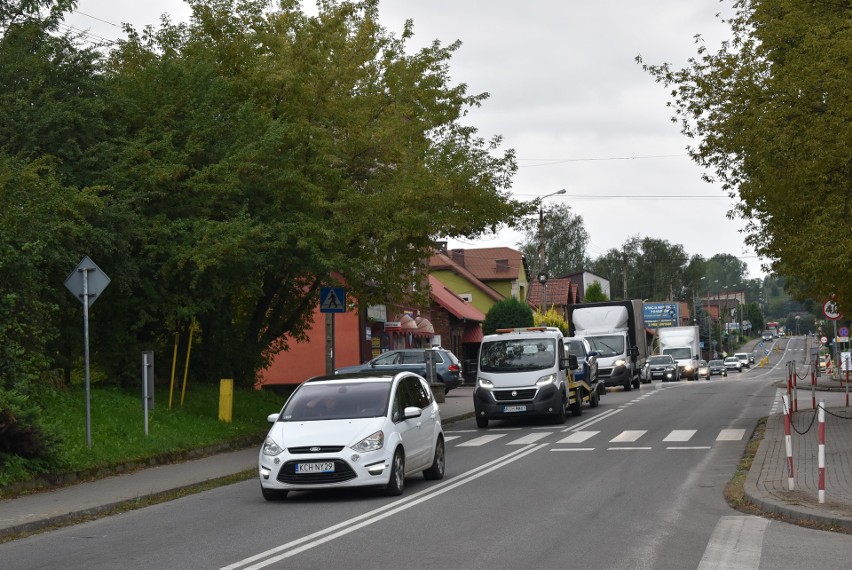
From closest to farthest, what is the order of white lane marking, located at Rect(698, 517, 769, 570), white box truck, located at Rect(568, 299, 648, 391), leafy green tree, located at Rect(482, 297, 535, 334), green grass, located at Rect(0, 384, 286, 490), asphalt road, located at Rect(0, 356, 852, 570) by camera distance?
white lane marking, located at Rect(698, 517, 769, 570) < asphalt road, located at Rect(0, 356, 852, 570) < green grass, located at Rect(0, 384, 286, 490) < white box truck, located at Rect(568, 299, 648, 391) < leafy green tree, located at Rect(482, 297, 535, 334)

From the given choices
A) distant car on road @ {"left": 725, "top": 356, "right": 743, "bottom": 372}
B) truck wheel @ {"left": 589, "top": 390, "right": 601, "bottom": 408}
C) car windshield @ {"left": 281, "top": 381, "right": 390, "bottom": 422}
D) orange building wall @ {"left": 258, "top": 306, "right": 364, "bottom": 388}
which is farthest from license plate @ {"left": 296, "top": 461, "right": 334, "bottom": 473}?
distant car on road @ {"left": 725, "top": 356, "right": 743, "bottom": 372}

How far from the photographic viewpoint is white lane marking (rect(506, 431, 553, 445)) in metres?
22.1

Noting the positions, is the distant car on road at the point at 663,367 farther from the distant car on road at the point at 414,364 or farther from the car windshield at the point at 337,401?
the car windshield at the point at 337,401

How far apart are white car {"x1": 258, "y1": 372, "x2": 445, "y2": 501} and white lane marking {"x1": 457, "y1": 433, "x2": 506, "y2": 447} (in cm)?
658

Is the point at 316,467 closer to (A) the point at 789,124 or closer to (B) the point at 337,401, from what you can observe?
(B) the point at 337,401

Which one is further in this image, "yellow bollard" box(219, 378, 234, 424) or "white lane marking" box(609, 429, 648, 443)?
"yellow bollard" box(219, 378, 234, 424)

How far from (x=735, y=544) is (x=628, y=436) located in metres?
13.0

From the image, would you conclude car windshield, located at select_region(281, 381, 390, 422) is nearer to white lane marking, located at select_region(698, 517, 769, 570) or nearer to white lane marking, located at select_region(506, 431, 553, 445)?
white lane marking, located at select_region(698, 517, 769, 570)

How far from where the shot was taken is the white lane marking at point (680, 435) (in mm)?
21922

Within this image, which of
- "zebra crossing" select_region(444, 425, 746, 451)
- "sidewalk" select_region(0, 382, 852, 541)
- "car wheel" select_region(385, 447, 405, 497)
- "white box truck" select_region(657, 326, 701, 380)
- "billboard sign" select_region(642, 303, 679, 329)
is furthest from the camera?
"billboard sign" select_region(642, 303, 679, 329)


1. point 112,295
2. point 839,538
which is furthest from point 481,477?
point 112,295

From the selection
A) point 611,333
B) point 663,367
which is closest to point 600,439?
point 611,333

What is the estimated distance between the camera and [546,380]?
86.4 feet

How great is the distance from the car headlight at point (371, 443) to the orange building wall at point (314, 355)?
34301 millimetres
